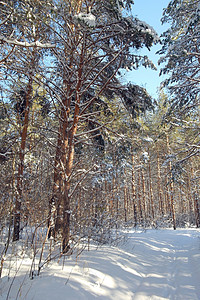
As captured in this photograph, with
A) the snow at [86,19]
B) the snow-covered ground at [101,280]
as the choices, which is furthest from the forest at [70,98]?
the snow-covered ground at [101,280]

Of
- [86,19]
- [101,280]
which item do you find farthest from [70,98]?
[101,280]

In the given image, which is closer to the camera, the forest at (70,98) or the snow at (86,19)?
the snow at (86,19)

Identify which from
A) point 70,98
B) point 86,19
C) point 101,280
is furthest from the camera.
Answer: point 70,98

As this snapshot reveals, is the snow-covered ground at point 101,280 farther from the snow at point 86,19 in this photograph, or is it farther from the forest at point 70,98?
the snow at point 86,19

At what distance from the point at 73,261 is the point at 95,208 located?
3.13 m

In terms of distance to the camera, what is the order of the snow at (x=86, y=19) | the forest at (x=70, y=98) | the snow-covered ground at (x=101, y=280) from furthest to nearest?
1. the forest at (x=70, y=98)
2. the snow at (x=86, y=19)
3. the snow-covered ground at (x=101, y=280)

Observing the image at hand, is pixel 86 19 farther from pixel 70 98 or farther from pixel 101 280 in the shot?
pixel 101 280

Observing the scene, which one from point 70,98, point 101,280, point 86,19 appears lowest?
point 101,280

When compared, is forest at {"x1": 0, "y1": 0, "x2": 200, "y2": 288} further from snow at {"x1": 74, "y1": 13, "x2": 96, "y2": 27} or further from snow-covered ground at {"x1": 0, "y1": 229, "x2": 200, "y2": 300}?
snow-covered ground at {"x1": 0, "y1": 229, "x2": 200, "y2": 300}

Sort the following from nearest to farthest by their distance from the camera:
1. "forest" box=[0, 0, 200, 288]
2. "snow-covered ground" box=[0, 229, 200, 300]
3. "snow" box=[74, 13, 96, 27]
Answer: "snow-covered ground" box=[0, 229, 200, 300] < "snow" box=[74, 13, 96, 27] < "forest" box=[0, 0, 200, 288]

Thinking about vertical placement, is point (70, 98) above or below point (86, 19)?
below

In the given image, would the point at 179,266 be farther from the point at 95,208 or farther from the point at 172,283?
the point at 95,208

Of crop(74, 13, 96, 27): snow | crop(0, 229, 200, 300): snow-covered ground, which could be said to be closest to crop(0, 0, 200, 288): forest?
crop(74, 13, 96, 27): snow

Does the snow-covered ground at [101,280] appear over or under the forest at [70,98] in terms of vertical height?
under
